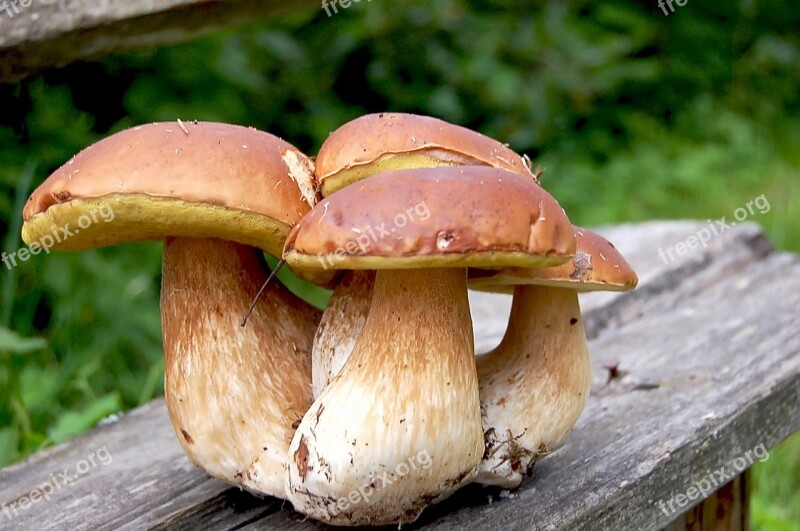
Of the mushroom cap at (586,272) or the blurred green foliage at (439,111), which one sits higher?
the mushroom cap at (586,272)

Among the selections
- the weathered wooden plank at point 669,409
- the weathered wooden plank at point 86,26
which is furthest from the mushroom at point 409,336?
the weathered wooden plank at point 86,26

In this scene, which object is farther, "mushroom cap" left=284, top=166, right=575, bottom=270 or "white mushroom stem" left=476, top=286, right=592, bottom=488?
"white mushroom stem" left=476, top=286, right=592, bottom=488

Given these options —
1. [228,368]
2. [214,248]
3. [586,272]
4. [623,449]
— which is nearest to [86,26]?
[214,248]

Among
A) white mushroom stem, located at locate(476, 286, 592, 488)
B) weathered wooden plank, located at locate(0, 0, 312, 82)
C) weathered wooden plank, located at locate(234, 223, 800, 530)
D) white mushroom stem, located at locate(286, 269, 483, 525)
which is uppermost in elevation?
weathered wooden plank, located at locate(0, 0, 312, 82)

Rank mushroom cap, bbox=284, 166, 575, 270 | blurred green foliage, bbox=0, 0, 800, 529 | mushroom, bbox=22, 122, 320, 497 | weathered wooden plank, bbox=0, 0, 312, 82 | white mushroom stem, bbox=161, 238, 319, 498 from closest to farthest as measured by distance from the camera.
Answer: mushroom cap, bbox=284, 166, 575, 270, mushroom, bbox=22, 122, 320, 497, white mushroom stem, bbox=161, 238, 319, 498, weathered wooden plank, bbox=0, 0, 312, 82, blurred green foliage, bbox=0, 0, 800, 529

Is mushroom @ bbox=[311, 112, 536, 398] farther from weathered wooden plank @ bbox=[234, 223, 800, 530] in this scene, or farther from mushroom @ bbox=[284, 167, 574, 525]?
weathered wooden plank @ bbox=[234, 223, 800, 530]

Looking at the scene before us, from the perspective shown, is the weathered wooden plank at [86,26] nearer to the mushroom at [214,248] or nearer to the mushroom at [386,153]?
the mushroom at [214,248]

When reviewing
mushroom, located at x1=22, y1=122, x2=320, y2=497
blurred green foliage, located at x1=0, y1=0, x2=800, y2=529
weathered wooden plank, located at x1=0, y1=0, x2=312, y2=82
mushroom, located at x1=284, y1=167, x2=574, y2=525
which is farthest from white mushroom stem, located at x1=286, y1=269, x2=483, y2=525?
blurred green foliage, located at x1=0, y1=0, x2=800, y2=529
